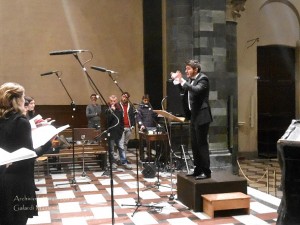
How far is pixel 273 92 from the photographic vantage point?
45.6 ft

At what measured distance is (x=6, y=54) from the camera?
14.4m

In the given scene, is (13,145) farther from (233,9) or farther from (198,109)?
(233,9)

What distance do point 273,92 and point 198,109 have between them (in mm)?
8126

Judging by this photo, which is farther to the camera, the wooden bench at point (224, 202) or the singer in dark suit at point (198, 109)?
the singer in dark suit at point (198, 109)

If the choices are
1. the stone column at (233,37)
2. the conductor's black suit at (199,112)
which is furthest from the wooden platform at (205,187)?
the stone column at (233,37)

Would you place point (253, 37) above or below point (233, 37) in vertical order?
above

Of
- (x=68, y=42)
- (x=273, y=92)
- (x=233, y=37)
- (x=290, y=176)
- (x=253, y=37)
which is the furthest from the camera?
(x=68, y=42)

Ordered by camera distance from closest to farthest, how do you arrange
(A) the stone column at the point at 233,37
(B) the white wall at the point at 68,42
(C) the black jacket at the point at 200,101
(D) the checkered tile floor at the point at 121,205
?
(D) the checkered tile floor at the point at 121,205, (C) the black jacket at the point at 200,101, (A) the stone column at the point at 233,37, (B) the white wall at the point at 68,42

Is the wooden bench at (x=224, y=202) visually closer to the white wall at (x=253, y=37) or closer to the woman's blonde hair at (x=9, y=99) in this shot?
the woman's blonde hair at (x=9, y=99)

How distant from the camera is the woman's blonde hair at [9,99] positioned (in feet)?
12.0

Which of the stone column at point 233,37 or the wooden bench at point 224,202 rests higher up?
the stone column at point 233,37

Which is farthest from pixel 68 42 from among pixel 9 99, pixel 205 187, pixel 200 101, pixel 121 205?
pixel 9 99

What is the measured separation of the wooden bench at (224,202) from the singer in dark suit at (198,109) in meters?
0.43

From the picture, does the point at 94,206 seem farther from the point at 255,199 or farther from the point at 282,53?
the point at 282,53
